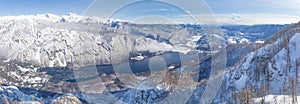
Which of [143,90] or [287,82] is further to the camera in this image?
[143,90]

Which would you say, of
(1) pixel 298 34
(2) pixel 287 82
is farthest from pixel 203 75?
(2) pixel 287 82

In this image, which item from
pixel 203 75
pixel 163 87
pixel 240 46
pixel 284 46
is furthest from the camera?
pixel 240 46

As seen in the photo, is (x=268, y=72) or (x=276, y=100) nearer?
(x=276, y=100)

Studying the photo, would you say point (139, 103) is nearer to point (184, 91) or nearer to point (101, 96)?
point (184, 91)

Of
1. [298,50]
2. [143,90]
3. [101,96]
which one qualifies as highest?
[298,50]

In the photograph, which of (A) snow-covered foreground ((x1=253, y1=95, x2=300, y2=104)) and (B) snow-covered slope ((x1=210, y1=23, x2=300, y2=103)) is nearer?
(A) snow-covered foreground ((x1=253, y1=95, x2=300, y2=104))

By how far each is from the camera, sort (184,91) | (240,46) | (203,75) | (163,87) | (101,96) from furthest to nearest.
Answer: (240,46) < (101,96) < (203,75) < (163,87) < (184,91)

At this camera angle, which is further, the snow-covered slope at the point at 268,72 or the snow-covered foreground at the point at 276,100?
the snow-covered slope at the point at 268,72

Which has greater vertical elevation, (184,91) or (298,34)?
(298,34)

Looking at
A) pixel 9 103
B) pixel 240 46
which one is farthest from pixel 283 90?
pixel 9 103

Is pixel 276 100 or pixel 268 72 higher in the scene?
pixel 268 72
